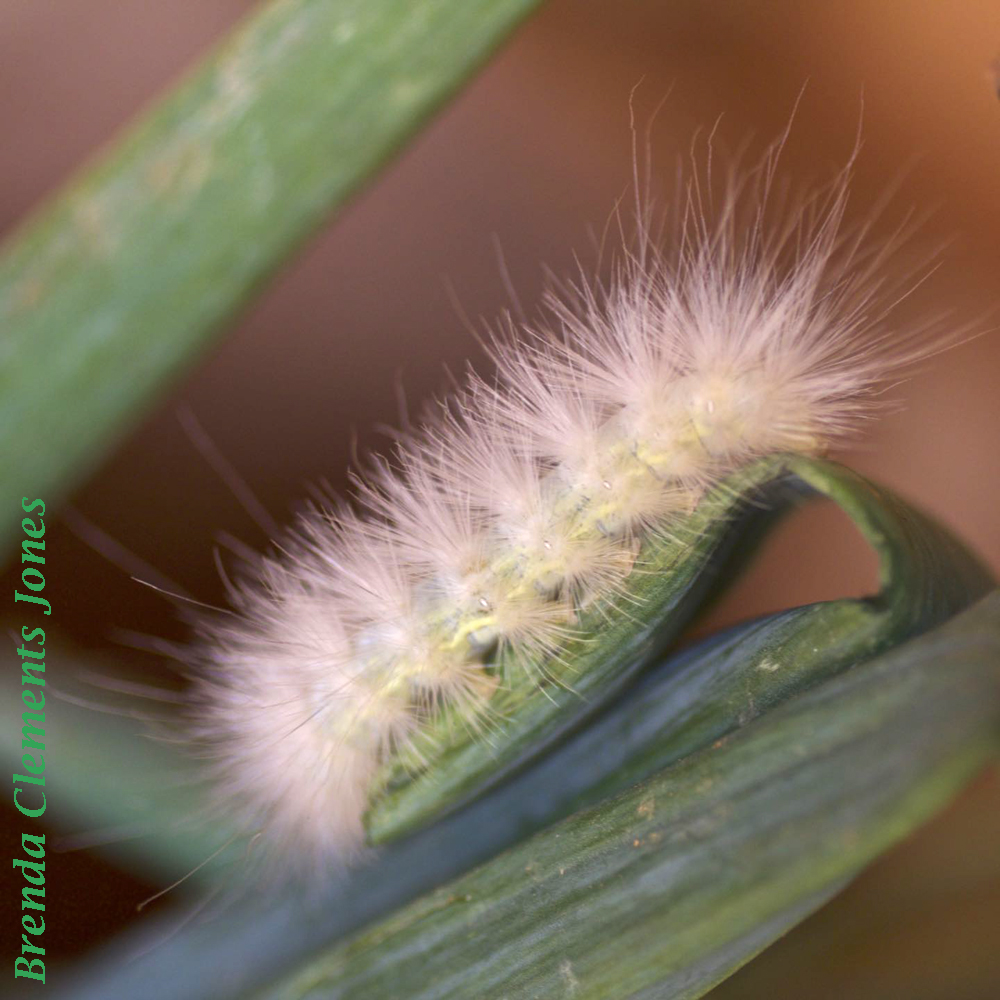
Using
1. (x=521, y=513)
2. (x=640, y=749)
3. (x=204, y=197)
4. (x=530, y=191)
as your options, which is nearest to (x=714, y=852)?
(x=640, y=749)

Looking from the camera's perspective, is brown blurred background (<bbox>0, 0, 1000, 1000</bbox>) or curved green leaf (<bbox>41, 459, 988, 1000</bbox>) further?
brown blurred background (<bbox>0, 0, 1000, 1000</bbox>)

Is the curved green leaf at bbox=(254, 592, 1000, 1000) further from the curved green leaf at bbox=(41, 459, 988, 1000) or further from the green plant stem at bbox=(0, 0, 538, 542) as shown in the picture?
the green plant stem at bbox=(0, 0, 538, 542)

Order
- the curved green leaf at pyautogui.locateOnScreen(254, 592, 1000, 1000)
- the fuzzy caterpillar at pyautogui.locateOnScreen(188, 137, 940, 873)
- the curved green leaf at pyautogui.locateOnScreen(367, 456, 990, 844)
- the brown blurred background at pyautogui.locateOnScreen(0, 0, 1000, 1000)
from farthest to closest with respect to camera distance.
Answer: the brown blurred background at pyautogui.locateOnScreen(0, 0, 1000, 1000) → the fuzzy caterpillar at pyautogui.locateOnScreen(188, 137, 940, 873) → the curved green leaf at pyautogui.locateOnScreen(367, 456, 990, 844) → the curved green leaf at pyautogui.locateOnScreen(254, 592, 1000, 1000)

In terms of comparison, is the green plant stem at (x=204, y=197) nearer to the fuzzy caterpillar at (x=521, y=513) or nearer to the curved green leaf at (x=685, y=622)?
the curved green leaf at (x=685, y=622)

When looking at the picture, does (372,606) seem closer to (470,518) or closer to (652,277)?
(470,518)

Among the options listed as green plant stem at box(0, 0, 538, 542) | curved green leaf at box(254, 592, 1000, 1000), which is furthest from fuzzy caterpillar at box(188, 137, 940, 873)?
green plant stem at box(0, 0, 538, 542)

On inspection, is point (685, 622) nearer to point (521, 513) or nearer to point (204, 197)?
point (521, 513)
